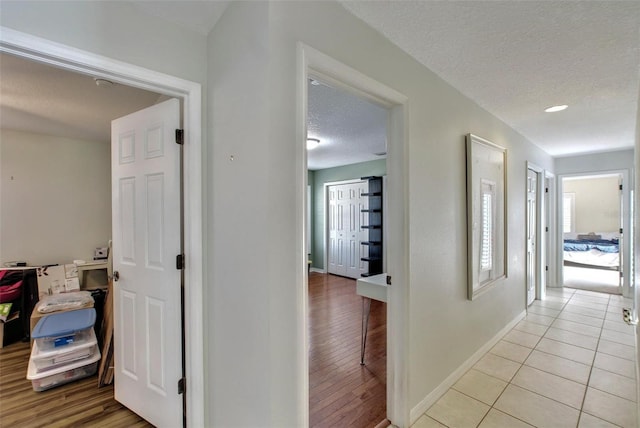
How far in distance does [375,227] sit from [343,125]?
8.83 ft

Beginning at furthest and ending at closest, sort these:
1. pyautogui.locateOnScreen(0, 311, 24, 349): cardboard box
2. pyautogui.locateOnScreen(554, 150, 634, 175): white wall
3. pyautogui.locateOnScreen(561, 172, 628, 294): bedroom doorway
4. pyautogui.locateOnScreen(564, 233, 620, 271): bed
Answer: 1. pyautogui.locateOnScreen(564, 233, 620, 271): bed
2. pyautogui.locateOnScreen(561, 172, 628, 294): bedroom doorway
3. pyautogui.locateOnScreen(554, 150, 634, 175): white wall
4. pyautogui.locateOnScreen(0, 311, 24, 349): cardboard box

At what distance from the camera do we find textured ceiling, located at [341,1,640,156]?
139 centimetres

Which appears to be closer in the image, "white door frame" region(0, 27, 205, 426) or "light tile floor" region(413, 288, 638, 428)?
"white door frame" region(0, 27, 205, 426)

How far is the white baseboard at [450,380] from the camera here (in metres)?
1.85

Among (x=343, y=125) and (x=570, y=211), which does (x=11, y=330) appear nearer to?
(x=343, y=125)

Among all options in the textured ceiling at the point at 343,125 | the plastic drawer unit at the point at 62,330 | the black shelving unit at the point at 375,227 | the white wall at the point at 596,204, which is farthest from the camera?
the white wall at the point at 596,204

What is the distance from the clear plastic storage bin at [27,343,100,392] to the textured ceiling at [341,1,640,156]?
315cm

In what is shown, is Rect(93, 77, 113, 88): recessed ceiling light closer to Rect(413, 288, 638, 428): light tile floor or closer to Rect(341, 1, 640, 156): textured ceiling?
Rect(341, 1, 640, 156): textured ceiling

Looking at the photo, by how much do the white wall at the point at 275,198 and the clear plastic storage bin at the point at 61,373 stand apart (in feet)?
5.07

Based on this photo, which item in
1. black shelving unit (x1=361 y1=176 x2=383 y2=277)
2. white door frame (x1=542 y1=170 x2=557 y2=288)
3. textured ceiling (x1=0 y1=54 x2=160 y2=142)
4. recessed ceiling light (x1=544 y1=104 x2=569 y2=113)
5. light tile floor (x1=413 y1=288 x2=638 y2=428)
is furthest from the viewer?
black shelving unit (x1=361 y1=176 x2=383 y2=277)

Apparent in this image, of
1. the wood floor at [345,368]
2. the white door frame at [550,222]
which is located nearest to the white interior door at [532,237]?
the white door frame at [550,222]

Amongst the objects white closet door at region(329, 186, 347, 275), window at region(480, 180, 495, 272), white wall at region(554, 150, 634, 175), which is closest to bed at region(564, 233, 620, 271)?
white wall at region(554, 150, 634, 175)

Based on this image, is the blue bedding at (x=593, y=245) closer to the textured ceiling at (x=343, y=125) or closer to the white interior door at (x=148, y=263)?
the textured ceiling at (x=343, y=125)

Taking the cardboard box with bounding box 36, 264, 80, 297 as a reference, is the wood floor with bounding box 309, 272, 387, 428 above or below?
below
